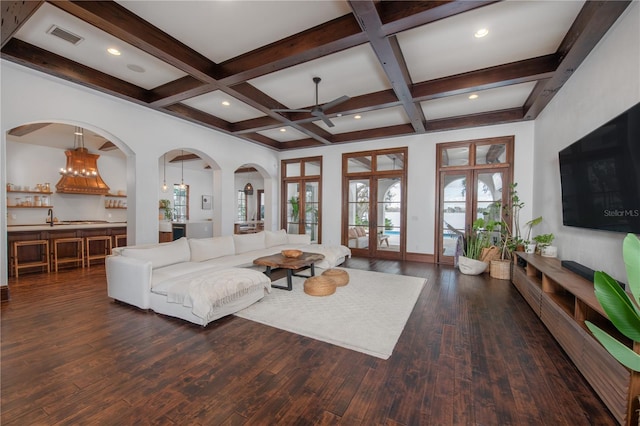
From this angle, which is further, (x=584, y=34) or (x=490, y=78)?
(x=490, y=78)

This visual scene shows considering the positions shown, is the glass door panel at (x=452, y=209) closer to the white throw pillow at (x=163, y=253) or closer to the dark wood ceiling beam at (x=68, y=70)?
the white throw pillow at (x=163, y=253)

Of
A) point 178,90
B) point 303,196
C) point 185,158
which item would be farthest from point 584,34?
point 185,158

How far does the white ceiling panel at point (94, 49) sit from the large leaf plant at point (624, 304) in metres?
5.08

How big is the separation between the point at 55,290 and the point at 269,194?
539 centimetres

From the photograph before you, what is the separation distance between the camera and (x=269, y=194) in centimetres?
846

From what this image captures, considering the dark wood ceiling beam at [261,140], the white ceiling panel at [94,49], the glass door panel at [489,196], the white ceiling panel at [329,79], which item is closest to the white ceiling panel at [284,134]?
the dark wood ceiling beam at [261,140]

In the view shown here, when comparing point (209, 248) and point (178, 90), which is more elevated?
point (178, 90)

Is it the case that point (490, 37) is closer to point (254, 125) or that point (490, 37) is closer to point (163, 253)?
point (254, 125)

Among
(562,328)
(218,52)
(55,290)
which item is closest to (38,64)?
(218,52)

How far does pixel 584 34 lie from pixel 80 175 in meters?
9.91

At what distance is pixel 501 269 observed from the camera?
16.4 ft

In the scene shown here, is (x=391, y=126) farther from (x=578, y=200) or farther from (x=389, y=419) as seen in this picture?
(x=389, y=419)

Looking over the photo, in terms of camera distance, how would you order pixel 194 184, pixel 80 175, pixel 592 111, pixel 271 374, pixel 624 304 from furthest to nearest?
pixel 194 184, pixel 80 175, pixel 592 111, pixel 271 374, pixel 624 304

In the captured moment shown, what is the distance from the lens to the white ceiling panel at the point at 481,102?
4.53 m
